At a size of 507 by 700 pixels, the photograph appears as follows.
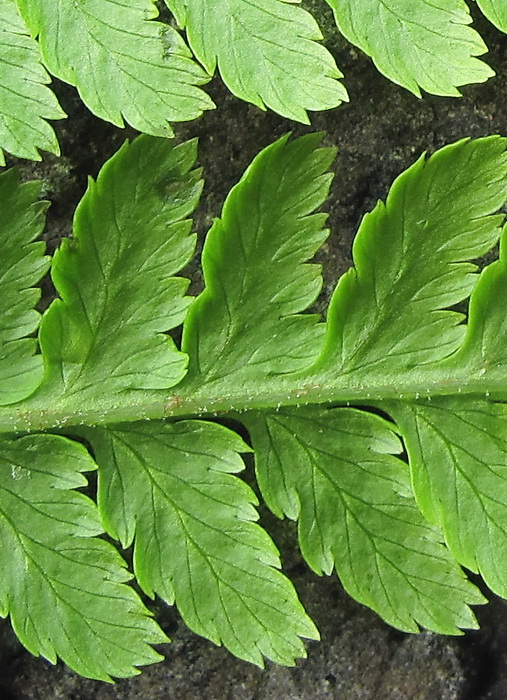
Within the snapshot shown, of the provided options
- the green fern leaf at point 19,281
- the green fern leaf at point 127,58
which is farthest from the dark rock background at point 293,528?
the green fern leaf at point 127,58

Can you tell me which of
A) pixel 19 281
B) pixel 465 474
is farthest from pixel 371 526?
pixel 19 281

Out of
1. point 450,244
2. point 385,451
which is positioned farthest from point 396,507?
point 450,244

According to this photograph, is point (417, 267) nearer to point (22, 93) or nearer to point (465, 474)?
point (465, 474)

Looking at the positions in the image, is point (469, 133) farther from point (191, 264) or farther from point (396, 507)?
point (396, 507)

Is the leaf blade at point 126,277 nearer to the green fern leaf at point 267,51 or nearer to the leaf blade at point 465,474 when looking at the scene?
the green fern leaf at point 267,51

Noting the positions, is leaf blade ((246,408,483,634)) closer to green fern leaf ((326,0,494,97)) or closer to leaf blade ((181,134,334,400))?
leaf blade ((181,134,334,400))

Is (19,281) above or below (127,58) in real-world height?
below
